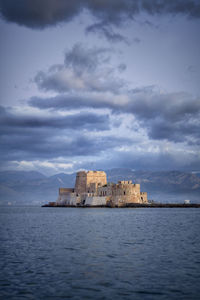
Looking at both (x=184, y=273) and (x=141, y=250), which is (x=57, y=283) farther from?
(x=141, y=250)

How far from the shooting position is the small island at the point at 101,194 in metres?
93.2

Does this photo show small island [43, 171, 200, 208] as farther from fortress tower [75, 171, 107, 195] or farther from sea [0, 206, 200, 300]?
sea [0, 206, 200, 300]

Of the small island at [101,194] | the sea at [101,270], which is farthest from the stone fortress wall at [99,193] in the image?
the sea at [101,270]

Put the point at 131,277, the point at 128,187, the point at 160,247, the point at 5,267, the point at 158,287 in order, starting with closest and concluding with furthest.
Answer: the point at 158,287
the point at 131,277
the point at 5,267
the point at 160,247
the point at 128,187

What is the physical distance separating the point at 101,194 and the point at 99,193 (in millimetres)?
890

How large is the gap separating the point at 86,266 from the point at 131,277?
258 cm

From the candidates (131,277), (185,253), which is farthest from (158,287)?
(185,253)

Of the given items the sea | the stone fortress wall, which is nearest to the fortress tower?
the stone fortress wall

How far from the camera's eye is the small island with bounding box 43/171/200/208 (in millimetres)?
93188

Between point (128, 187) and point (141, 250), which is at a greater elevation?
point (128, 187)

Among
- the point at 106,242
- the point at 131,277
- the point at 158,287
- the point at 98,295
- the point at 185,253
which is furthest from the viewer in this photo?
the point at 106,242

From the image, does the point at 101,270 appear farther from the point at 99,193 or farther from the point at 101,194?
the point at 99,193

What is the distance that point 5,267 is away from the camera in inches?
595

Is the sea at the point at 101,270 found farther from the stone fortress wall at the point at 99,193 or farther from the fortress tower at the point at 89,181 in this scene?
the fortress tower at the point at 89,181
